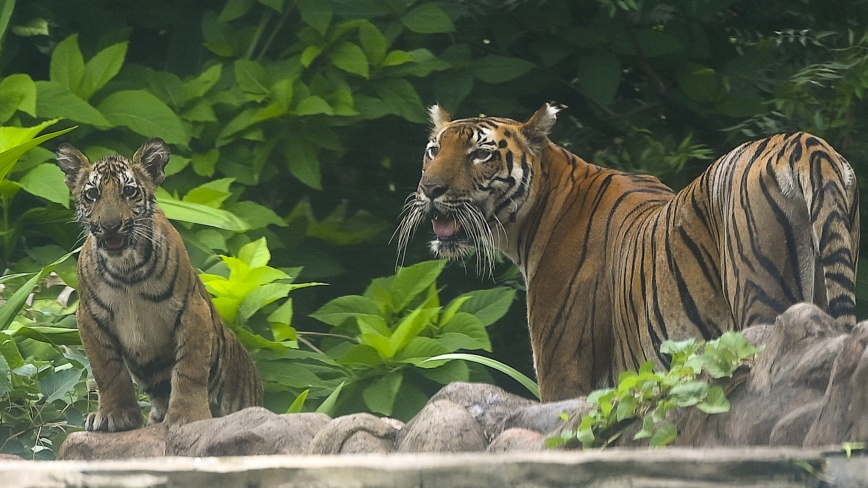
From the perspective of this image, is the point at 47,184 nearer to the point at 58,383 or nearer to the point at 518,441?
the point at 58,383

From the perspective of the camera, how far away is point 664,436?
193cm

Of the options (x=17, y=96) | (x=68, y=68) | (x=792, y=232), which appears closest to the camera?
(x=792, y=232)

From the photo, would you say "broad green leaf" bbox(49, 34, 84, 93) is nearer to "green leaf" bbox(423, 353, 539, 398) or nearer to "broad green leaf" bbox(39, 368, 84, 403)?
"broad green leaf" bbox(39, 368, 84, 403)

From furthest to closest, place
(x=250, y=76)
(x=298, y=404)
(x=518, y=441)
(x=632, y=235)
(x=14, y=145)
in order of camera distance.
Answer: (x=250, y=76) → (x=14, y=145) → (x=298, y=404) → (x=632, y=235) → (x=518, y=441)

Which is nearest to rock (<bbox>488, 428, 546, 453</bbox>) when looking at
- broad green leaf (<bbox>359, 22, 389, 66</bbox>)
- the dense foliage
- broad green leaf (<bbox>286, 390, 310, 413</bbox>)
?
broad green leaf (<bbox>286, 390, 310, 413</bbox>)

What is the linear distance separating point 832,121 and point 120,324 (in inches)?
112

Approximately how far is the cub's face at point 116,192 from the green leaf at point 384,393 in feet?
3.61

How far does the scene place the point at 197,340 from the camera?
271 cm

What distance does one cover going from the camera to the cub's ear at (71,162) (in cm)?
273

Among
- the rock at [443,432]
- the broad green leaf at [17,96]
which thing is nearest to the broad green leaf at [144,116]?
the broad green leaf at [17,96]

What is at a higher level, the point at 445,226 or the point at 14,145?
the point at 14,145

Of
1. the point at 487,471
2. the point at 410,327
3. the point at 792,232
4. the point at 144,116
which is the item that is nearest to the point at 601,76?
the point at 410,327

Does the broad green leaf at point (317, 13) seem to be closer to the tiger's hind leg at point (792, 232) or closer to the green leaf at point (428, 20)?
the green leaf at point (428, 20)

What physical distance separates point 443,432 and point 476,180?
41.0 inches
